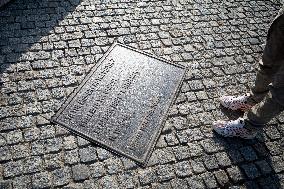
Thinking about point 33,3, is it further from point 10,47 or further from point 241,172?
point 241,172

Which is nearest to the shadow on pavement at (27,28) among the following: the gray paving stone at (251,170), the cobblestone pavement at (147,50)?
the cobblestone pavement at (147,50)

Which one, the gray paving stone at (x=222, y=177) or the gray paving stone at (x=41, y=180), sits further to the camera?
the gray paving stone at (x=222, y=177)

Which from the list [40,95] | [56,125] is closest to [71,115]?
[56,125]

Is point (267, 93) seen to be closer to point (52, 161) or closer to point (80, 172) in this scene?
point (80, 172)

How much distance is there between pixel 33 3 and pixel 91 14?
0.93 meters

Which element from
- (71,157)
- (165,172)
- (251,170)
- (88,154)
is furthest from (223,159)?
(71,157)

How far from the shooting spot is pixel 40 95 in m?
3.88

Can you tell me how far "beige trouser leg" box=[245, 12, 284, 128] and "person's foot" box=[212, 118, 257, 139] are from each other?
0.10 meters

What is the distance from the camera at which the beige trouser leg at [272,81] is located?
119 inches

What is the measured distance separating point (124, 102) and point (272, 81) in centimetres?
166

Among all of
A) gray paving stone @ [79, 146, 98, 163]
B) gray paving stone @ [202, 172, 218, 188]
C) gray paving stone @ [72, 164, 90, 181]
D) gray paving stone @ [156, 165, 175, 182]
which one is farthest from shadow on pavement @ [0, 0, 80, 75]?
gray paving stone @ [202, 172, 218, 188]

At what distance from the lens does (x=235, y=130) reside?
3643 millimetres

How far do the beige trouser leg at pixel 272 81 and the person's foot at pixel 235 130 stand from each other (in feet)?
0.32

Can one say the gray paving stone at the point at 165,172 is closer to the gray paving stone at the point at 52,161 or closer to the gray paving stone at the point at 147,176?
the gray paving stone at the point at 147,176
